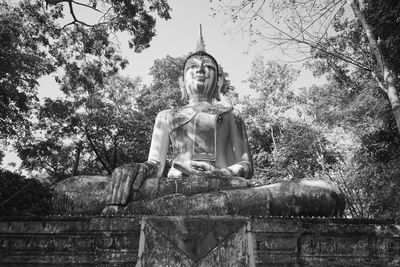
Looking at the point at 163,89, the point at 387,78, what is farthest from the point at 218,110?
the point at 163,89

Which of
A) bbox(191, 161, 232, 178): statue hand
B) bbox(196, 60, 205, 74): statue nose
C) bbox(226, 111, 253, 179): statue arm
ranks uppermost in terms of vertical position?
bbox(196, 60, 205, 74): statue nose

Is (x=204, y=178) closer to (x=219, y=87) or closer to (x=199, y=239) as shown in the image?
(x=199, y=239)

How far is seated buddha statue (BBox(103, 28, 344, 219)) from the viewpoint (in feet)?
12.9

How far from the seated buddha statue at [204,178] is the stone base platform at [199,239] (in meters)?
0.34

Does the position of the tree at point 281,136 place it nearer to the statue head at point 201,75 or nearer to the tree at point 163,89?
the tree at point 163,89

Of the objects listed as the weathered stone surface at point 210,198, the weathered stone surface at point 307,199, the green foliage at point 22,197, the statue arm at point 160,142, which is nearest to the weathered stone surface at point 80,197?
the weathered stone surface at point 210,198

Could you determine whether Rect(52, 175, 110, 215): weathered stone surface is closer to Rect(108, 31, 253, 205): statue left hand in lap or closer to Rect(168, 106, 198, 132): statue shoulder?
Rect(108, 31, 253, 205): statue left hand in lap

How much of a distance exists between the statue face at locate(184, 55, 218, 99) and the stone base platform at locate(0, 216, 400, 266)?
10.2 ft

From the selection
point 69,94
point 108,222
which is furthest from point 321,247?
point 69,94

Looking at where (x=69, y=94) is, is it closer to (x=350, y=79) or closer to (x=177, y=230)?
(x=350, y=79)

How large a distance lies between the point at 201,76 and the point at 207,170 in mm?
1823

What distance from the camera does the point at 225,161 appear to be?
576 centimetres

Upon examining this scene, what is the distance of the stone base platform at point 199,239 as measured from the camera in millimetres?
3211

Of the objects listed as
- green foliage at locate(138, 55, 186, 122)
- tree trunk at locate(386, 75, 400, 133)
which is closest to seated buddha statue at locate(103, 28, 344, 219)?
tree trunk at locate(386, 75, 400, 133)
